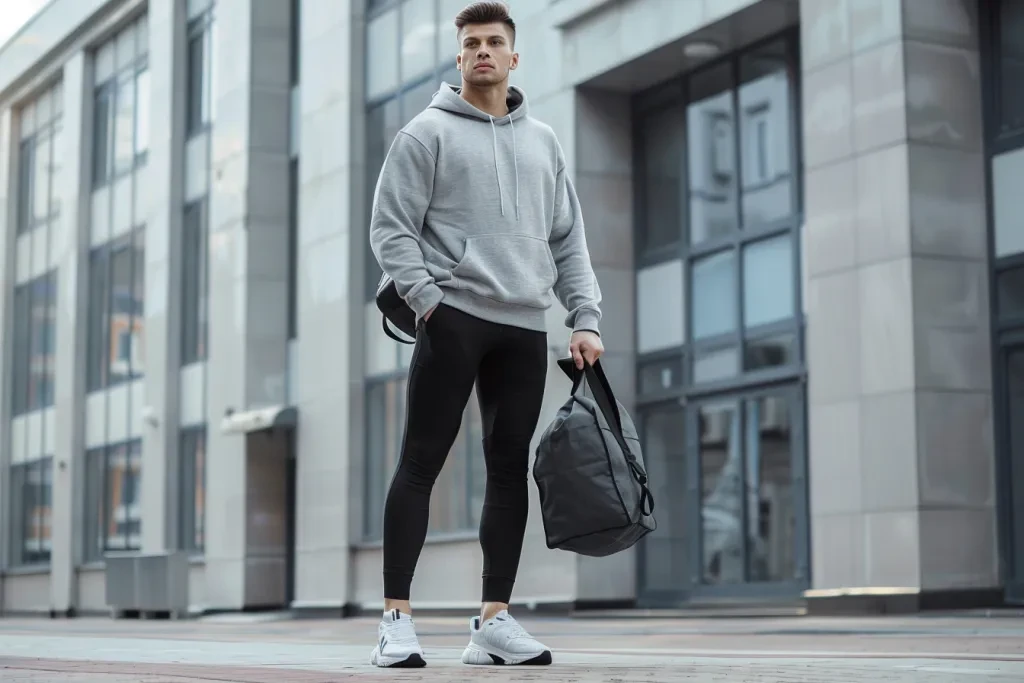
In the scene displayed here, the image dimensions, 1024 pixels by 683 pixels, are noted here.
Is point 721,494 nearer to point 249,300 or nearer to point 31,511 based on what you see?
point 249,300

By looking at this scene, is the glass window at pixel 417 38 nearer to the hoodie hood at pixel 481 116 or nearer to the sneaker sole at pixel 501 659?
the hoodie hood at pixel 481 116

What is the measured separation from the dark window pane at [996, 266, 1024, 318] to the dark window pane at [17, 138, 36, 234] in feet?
83.2

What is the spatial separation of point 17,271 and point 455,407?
3093 centimetres

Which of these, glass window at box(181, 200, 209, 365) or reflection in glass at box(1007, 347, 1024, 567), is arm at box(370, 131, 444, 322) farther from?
glass window at box(181, 200, 209, 365)

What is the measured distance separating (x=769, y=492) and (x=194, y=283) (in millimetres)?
13121

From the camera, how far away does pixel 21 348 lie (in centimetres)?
3362

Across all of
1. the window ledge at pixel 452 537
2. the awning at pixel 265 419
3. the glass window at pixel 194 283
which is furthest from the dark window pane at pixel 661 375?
the glass window at pixel 194 283

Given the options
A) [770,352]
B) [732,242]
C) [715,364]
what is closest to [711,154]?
[732,242]

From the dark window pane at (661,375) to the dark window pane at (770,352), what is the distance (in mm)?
1079

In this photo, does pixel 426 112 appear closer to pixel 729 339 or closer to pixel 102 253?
pixel 729 339

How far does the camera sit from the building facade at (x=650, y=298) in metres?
12.1

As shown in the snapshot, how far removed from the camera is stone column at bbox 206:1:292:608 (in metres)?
22.4

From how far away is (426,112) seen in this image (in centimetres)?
502

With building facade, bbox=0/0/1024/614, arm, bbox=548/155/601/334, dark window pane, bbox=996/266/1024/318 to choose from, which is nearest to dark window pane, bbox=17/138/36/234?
building facade, bbox=0/0/1024/614
